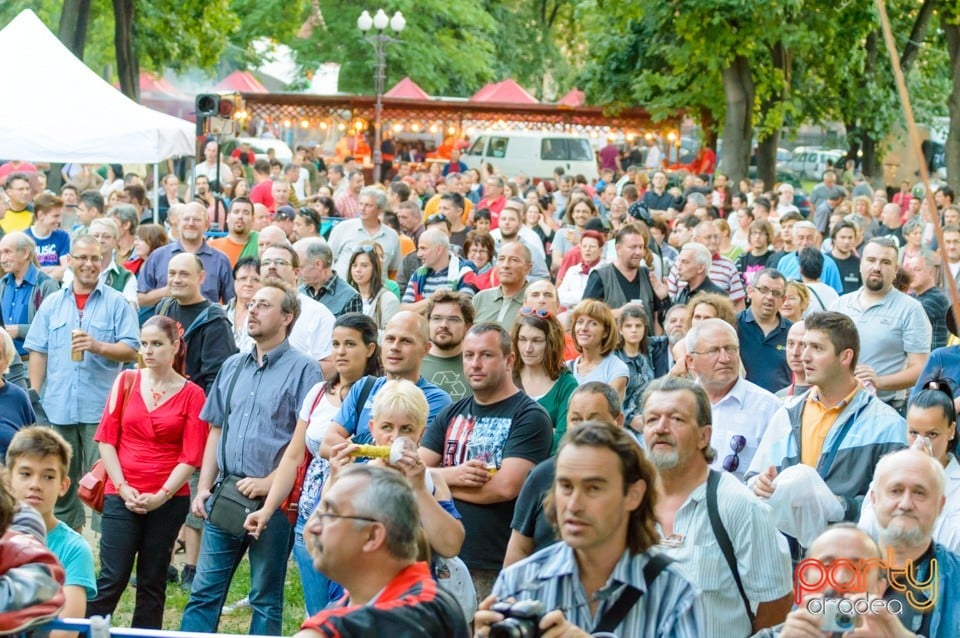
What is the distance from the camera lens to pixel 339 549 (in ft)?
12.2

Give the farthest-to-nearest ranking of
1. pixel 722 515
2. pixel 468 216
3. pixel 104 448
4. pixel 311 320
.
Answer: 1. pixel 468 216
2. pixel 311 320
3. pixel 104 448
4. pixel 722 515

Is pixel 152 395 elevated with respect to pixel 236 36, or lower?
lower

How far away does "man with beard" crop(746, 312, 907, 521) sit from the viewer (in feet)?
19.2

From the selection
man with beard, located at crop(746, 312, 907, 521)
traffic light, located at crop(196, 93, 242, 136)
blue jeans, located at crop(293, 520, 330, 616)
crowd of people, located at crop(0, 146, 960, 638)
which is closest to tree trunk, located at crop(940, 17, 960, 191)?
crowd of people, located at crop(0, 146, 960, 638)

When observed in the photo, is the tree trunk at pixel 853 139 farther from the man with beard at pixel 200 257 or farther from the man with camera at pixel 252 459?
the man with camera at pixel 252 459

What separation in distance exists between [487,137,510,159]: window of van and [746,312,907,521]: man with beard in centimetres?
2959

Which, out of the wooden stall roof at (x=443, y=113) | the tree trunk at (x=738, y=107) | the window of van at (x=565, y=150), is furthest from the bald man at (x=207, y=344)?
the wooden stall roof at (x=443, y=113)

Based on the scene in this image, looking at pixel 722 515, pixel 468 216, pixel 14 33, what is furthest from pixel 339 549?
pixel 468 216

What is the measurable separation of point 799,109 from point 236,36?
2006 centimetres

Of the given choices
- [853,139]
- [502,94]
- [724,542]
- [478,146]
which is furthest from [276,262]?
[502,94]

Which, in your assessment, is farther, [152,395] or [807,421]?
[152,395]

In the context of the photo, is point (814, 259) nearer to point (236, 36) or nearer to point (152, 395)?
point (152, 395)

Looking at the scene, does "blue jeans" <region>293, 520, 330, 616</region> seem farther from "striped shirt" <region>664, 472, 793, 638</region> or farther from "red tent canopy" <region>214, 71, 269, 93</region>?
"red tent canopy" <region>214, 71, 269, 93</region>

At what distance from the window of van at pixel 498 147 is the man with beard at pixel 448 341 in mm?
28381
